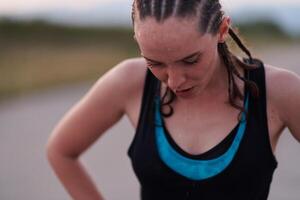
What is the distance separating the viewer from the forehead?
1.95 meters

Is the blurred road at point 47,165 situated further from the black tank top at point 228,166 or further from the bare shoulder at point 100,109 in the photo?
the black tank top at point 228,166

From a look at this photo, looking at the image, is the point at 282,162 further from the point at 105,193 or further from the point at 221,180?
the point at 221,180

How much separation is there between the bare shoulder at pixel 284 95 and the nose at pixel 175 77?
313 millimetres

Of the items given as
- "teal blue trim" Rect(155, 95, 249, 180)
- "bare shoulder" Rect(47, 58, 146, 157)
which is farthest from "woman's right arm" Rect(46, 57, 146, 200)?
"teal blue trim" Rect(155, 95, 249, 180)

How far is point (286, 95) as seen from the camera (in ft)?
7.07

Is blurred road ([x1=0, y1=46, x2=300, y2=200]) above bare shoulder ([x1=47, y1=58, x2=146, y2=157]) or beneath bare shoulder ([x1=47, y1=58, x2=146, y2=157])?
beneath

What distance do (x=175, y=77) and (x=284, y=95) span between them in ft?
1.25

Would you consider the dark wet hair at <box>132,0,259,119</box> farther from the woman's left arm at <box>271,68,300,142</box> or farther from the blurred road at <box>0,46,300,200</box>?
the blurred road at <box>0,46,300,200</box>

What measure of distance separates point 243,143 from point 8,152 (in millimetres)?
5868

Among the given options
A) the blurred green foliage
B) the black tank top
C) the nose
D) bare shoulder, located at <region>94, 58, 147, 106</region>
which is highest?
the nose

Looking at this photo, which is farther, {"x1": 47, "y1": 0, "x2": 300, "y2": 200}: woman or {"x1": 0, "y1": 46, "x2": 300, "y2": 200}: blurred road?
{"x1": 0, "y1": 46, "x2": 300, "y2": 200}: blurred road

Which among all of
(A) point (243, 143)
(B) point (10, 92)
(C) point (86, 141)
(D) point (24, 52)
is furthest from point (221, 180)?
(D) point (24, 52)

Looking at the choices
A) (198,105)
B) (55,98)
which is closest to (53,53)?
(55,98)

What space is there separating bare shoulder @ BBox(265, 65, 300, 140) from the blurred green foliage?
814 centimetres
